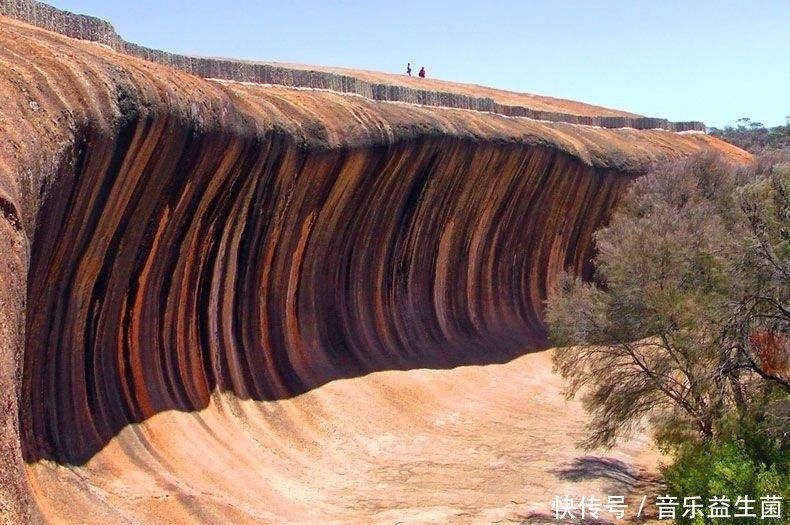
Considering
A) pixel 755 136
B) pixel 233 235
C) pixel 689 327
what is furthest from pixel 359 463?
pixel 755 136

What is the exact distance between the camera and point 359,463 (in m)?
15.2

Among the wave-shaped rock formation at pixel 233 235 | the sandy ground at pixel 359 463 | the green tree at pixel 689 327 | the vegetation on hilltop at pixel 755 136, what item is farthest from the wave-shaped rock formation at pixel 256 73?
the vegetation on hilltop at pixel 755 136

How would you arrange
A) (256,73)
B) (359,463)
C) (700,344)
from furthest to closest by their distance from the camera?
1. (256,73)
2. (359,463)
3. (700,344)

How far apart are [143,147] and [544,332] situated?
1684 centimetres

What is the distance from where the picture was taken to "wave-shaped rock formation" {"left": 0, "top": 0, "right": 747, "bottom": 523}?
9.24 m

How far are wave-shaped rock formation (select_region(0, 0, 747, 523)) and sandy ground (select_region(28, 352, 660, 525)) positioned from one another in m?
0.50

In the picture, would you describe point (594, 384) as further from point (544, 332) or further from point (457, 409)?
point (544, 332)

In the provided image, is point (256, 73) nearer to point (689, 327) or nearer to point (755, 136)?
point (689, 327)

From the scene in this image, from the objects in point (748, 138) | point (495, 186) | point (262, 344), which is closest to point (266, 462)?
point (262, 344)

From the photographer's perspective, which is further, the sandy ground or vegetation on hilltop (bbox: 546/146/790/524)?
vegetation on hilltop (bbox: 546/146/790/524)

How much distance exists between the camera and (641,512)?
46.5ft

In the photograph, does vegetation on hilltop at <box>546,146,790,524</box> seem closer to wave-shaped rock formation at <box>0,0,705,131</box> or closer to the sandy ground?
the sandy ground

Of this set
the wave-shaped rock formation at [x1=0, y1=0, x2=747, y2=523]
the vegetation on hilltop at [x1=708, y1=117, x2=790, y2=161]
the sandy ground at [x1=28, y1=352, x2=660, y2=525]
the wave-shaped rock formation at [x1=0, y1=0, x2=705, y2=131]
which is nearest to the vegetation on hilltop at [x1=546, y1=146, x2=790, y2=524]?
the sandy ground at [x1=28, y1=352, x2=660, y2=525]

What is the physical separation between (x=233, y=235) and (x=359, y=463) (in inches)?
175
